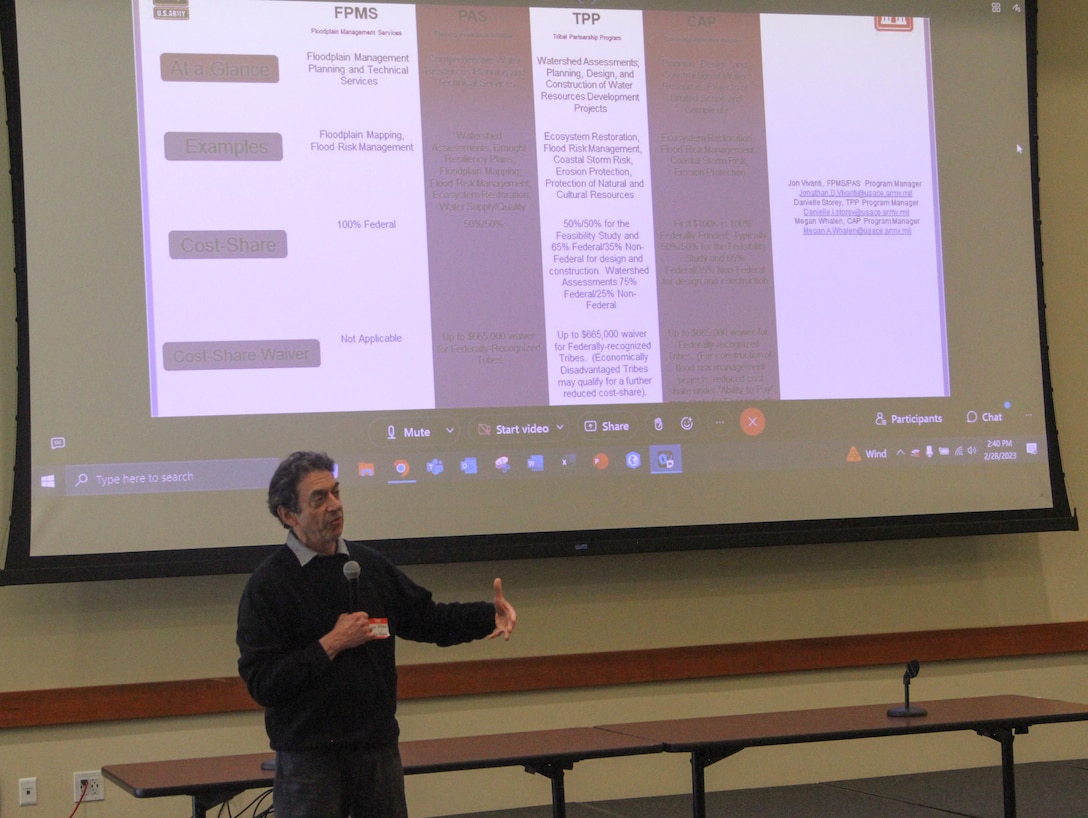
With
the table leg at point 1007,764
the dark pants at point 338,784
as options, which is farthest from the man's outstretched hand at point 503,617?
the table leg at point 1007,764

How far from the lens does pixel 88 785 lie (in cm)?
389

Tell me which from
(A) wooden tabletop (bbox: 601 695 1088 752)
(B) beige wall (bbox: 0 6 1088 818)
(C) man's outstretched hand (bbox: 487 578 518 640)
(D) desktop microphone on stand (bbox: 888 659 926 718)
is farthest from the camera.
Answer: (B) beige wall (bbox: 0 6 1088 818)

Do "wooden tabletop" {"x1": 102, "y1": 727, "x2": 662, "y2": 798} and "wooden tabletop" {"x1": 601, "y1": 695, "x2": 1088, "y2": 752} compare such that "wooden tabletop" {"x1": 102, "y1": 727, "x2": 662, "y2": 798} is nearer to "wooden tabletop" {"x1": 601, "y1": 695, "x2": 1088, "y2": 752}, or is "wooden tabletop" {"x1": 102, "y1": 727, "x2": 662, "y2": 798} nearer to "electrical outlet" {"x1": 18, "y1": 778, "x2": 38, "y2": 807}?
"wooden tabletop" {"x1": 601, "y1": 695, "x2": 1088, "y2": 752}

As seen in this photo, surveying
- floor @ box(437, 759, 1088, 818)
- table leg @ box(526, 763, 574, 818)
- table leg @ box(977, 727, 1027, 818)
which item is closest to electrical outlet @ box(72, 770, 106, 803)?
floor @ box(437, 759, 1088, 818)

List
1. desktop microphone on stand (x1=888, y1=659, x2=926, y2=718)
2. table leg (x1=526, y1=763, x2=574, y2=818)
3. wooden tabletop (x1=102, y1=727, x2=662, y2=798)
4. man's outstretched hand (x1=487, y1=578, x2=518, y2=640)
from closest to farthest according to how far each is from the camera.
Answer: man's outstretched hand (x1=487, y1=578, x2=518, y2=640) < wooden tabletop (x1=102, y1=727, x2=662, y2=798) < table leg (x1=526, y1=763, x2=574, y2=818) < desktop microphone on stand (x1=888, y1=659, x2=926, y2=718)

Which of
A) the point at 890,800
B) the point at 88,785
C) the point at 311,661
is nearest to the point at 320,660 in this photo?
the point at 311,661

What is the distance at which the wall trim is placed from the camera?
3.88 metres

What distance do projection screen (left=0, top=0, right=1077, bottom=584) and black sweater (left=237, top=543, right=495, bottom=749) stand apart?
141 cm

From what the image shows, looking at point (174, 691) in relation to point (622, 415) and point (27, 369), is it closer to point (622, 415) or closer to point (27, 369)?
point (27, 369)

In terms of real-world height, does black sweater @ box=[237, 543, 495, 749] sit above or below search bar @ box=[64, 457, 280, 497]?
below

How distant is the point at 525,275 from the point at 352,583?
6.22ft

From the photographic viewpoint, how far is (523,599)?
13.8 ft

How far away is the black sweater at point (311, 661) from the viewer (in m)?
2.37

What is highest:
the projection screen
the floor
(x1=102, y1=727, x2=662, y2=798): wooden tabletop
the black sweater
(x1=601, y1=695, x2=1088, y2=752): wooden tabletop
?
the projection screen
